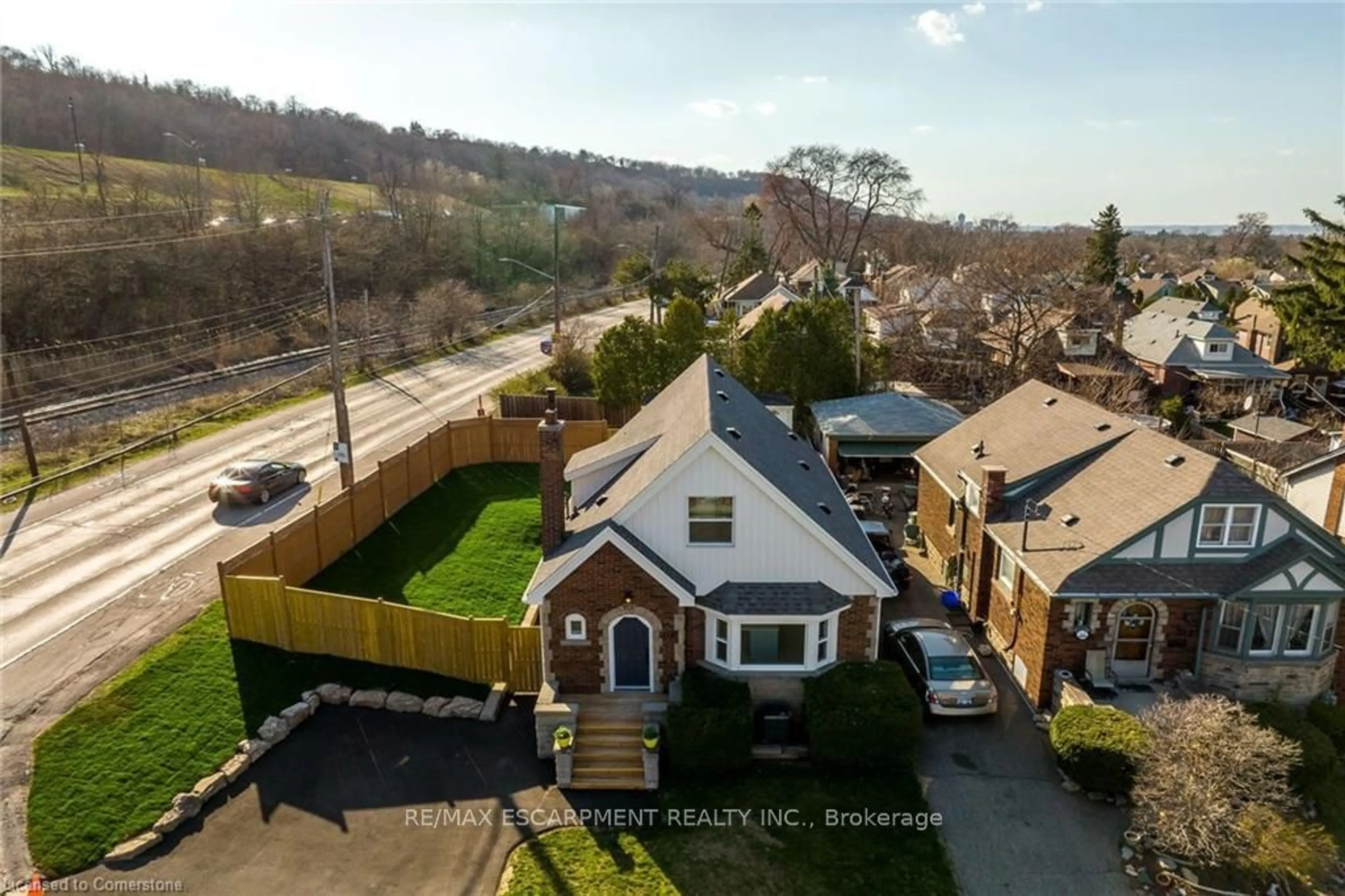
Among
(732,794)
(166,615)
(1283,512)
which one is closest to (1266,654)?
(1283,512)

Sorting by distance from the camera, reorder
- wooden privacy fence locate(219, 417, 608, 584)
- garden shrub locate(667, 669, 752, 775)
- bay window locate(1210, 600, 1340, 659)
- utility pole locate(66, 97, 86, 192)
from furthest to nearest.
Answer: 1. utility pole locate(66, 97, 86, 192)
2. wooden privacy fence locate(219, 417, 608, 584)
3. bay window locate(1210, 600, 1340, 659)
4. garden shrub locate(667, 669, 752, 775)

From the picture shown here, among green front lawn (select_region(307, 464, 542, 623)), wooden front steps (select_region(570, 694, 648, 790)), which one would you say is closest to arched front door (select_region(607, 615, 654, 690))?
wooden front steps (select_region(570, 694, 648, 790))

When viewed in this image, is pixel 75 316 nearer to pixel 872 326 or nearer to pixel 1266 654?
pixel 872 326

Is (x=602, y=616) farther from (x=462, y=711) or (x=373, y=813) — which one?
(x=373, y=813)

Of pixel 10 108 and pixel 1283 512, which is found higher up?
pixel 10 108

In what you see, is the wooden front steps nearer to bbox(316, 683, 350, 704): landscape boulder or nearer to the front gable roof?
the front gable roof

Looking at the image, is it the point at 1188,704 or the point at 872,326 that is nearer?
the point at 1188,704

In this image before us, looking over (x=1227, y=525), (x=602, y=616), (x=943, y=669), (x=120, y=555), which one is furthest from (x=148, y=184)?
(x=1227, y=525)

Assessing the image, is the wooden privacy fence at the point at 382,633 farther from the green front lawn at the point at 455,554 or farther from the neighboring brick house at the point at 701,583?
the green front lawn at the point at 455,554
